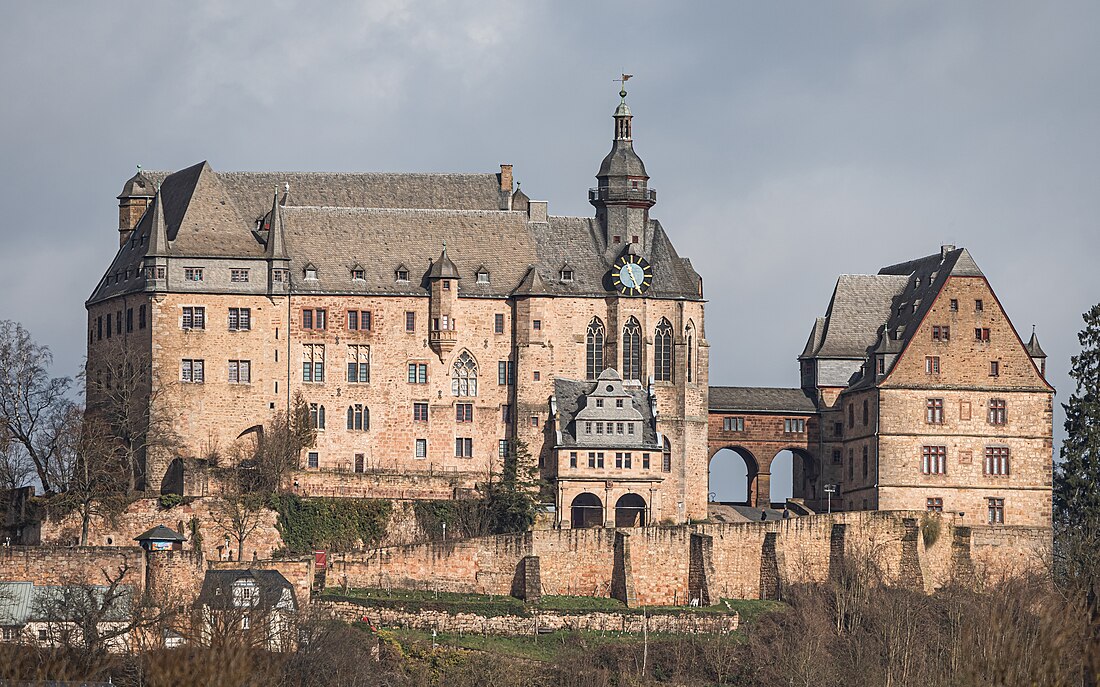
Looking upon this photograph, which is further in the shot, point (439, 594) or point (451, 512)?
point (451, 512)

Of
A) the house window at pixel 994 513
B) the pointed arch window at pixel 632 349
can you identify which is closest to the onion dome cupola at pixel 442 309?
the pointed arch window at pixel 632 349

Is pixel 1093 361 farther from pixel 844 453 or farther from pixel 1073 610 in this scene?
pixel 1073 610

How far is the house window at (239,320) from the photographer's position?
108 metres

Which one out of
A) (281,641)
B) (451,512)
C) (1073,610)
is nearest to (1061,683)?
(1073,610)

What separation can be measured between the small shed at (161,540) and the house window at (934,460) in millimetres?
29916

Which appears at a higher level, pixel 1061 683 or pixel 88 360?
pixel 88 360

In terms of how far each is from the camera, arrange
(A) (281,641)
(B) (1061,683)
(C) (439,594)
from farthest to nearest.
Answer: (C) (439,594)
(A) (281,641)
(B) (1061,683)

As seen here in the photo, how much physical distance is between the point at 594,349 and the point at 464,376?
520cm

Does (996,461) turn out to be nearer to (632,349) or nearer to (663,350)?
(663,350)

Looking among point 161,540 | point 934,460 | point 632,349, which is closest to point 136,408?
point 161,540

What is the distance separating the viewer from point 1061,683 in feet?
236

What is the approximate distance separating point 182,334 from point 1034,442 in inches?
1272

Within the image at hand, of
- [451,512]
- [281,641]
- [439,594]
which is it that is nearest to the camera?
[281,641]

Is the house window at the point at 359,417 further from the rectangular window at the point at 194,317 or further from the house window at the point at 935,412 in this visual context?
the house window at the point at 935,412
